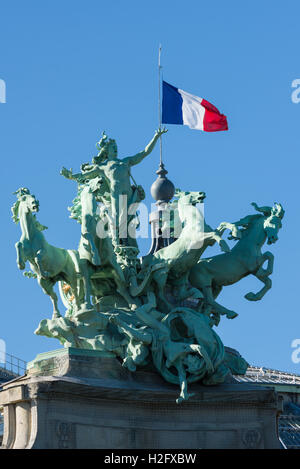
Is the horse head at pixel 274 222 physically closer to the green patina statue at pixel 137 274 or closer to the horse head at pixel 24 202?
the green patina statue at pixel 137 274

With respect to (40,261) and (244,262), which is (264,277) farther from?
(40,261)

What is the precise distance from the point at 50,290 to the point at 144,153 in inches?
225

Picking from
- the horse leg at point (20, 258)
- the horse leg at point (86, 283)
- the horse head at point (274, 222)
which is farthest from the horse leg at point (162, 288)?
the horse leg at point (20, 258)

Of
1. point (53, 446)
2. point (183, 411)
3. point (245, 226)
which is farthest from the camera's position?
point (245, 226)

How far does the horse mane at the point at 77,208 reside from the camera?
4106cm

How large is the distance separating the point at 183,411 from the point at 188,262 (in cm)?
465

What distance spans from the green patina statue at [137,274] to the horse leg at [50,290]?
0.10 ft

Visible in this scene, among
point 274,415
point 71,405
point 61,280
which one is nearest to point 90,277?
point 61,280

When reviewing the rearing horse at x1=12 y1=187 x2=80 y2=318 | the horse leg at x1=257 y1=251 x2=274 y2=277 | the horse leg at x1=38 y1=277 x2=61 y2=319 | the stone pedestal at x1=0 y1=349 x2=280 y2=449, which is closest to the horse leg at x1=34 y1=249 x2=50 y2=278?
the rearing horse at x1=12 y1=187 x2=80 y2=318

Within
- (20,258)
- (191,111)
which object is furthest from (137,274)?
(191,111)

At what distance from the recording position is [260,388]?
39.8 metres

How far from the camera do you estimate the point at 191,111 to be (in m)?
44.7

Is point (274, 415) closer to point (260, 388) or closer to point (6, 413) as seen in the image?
point (260, 388)
